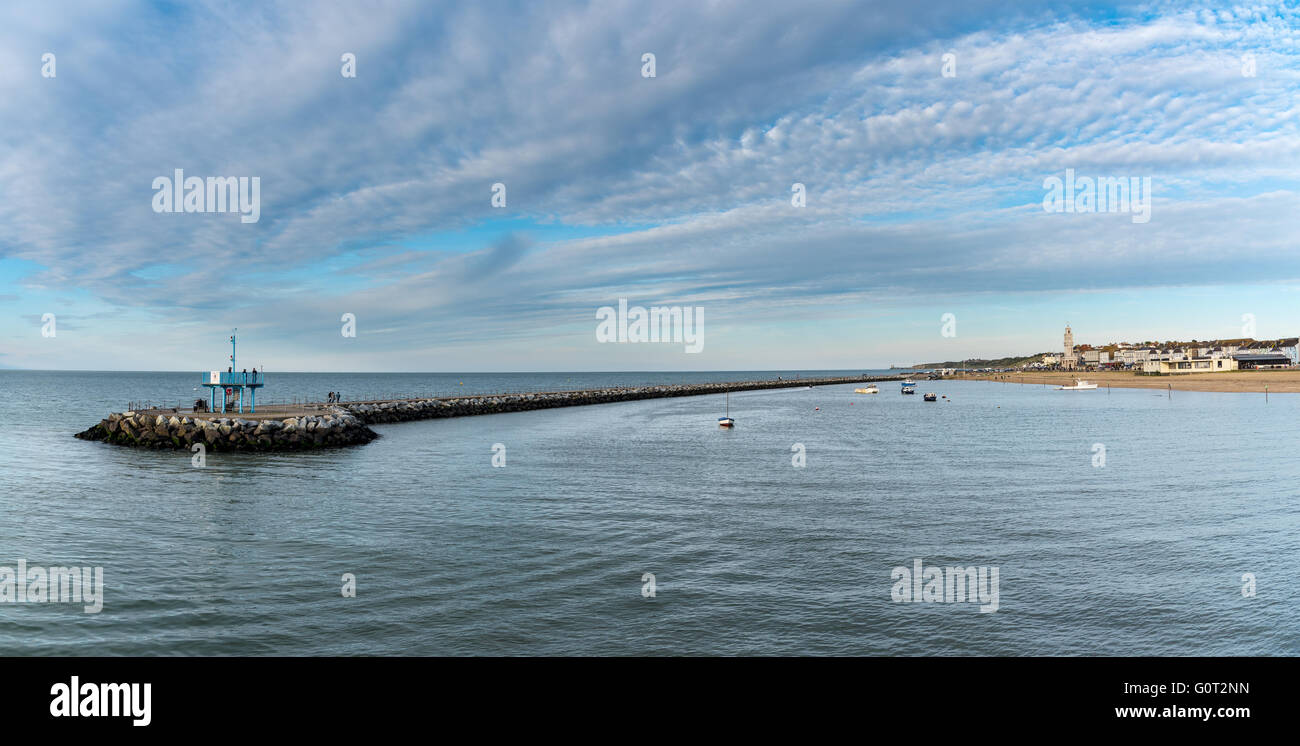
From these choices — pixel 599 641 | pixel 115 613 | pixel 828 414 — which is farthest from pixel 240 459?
pixel 828 414

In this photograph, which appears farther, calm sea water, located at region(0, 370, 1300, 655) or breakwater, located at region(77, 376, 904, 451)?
breakwater, located at region(77, 376, 904, 451)

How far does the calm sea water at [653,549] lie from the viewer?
13.9m

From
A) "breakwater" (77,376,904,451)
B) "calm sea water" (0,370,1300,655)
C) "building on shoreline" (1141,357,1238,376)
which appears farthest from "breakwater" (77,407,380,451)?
"building on shoreline" (1141,357,1238,376)

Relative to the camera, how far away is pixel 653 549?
20703 mm

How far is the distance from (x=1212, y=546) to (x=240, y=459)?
47728 mm

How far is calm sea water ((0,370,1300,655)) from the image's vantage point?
547 inches
